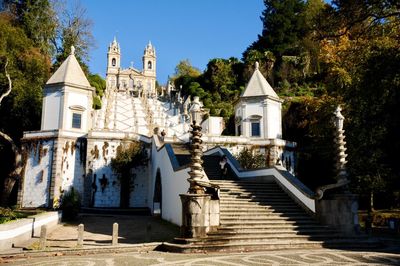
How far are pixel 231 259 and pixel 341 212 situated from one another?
5526 mm

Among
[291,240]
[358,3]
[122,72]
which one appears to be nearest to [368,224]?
[291,240]

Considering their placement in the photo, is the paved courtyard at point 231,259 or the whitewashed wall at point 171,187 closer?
the paved courtyard at point 231,259

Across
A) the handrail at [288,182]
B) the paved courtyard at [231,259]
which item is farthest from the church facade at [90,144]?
the paved courtyard at [231,259]

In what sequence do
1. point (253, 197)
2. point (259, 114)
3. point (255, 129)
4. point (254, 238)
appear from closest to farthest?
1. point (254, 238)
2. point (253, 197)
3. point (255, 129)
4. point (259, 114)

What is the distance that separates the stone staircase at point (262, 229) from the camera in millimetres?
10867

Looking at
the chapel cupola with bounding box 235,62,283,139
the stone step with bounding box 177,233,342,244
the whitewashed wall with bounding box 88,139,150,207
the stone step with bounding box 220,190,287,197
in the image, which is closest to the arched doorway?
the whitewashed wall with bounding box 88,139,150,207

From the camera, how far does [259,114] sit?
29719 mm

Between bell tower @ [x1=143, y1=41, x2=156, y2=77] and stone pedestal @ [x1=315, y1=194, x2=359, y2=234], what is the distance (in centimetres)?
9880

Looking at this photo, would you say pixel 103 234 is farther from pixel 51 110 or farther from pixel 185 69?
pixel 185 69

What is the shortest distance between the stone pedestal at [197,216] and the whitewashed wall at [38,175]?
17699 millimetres

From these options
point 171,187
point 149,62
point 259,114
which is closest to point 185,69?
point 149,62

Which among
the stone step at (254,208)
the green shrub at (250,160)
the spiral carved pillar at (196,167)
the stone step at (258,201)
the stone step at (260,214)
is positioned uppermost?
the green shrub at (250,160)

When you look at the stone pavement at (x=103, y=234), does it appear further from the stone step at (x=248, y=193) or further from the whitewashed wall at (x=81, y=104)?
the whitewashed wall at (x=81, y=104)

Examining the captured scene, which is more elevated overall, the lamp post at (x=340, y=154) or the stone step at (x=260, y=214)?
the lamp post at (x=340, y=154)
